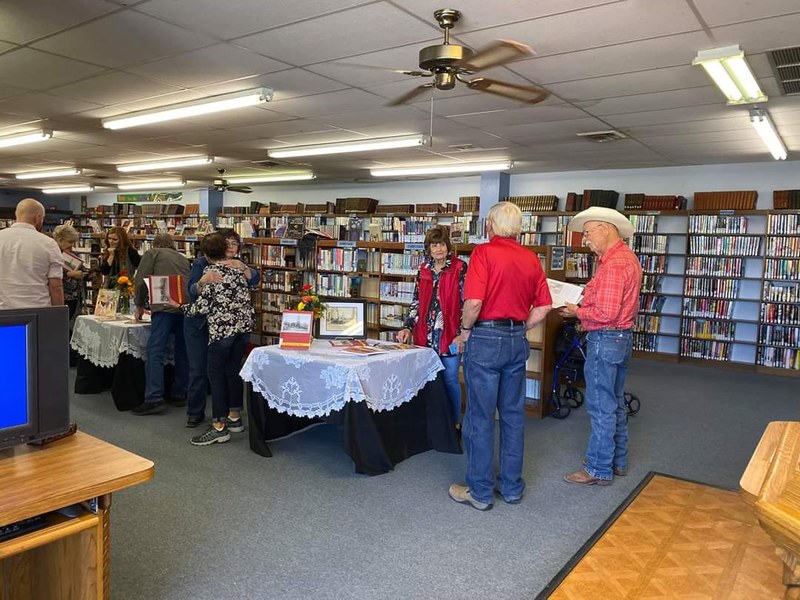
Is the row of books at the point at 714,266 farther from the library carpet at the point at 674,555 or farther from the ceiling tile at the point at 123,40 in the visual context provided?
the ceiling tile at the point at 123,40

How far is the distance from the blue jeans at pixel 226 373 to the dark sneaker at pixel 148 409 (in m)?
0.96

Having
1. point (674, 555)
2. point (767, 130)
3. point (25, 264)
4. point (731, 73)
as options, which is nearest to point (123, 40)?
point (25, 264)

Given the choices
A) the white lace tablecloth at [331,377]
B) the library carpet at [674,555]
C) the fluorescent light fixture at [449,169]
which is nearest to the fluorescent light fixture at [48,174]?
the fluorescent light fixture at [449,169]

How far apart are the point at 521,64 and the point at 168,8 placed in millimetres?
2382

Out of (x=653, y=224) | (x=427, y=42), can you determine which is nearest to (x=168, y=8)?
(x=427, y=42)

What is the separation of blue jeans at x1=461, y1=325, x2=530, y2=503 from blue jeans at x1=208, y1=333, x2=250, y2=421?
6.18 ft

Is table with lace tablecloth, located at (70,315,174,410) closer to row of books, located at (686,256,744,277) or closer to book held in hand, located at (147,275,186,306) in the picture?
book held in hand, located at (147,275,186,306)

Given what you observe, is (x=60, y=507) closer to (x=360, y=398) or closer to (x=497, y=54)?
(x=360, y=398)

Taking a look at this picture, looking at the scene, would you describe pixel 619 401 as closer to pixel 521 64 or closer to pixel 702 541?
pixel 702 541

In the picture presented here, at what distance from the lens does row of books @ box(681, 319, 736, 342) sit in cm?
830

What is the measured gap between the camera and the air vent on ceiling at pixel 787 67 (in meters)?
3.81

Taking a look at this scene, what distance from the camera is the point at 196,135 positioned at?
718 centimetres

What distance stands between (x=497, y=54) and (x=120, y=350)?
3.97 meters

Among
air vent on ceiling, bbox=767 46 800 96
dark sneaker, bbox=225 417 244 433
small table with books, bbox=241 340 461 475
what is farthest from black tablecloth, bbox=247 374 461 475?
air vent on ceiling, bbox=767 46 800 96
